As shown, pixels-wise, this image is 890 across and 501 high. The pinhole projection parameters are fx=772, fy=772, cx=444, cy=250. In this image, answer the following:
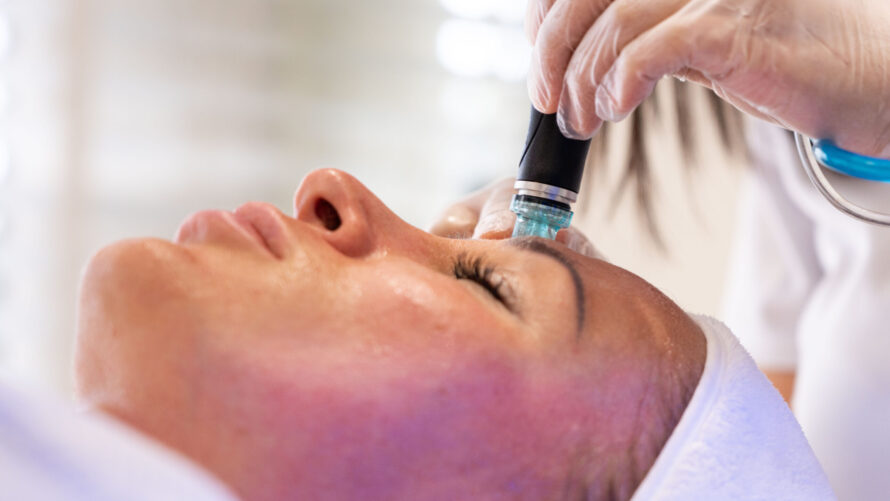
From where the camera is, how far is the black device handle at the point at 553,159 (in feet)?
3.23

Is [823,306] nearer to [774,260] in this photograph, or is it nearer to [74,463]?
[774,260]

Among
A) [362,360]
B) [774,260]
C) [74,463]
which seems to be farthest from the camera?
[774,260]

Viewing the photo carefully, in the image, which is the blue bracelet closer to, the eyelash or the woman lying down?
the woman lying down

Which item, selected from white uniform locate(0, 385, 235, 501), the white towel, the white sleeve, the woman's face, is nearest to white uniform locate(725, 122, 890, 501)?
the white sleeve

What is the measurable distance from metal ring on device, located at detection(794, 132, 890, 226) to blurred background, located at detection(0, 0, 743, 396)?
1111 mm

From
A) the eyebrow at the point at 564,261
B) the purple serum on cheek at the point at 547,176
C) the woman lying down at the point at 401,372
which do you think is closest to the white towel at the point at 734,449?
the woman lying down at the point at 401,372

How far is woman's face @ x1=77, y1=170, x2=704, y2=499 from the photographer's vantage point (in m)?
0.73

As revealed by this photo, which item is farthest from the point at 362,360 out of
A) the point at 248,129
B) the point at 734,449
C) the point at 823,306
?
the point at 248,129

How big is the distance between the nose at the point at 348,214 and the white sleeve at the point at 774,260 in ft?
3.36

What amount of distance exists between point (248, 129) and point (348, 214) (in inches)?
66.3

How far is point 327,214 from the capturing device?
938 mm

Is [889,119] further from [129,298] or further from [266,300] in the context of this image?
[129,298]

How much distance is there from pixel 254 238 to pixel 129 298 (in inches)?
5.5

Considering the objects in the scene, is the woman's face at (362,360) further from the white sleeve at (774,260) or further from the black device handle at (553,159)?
the white sleeve at (774,260)
